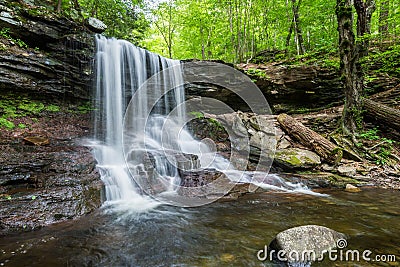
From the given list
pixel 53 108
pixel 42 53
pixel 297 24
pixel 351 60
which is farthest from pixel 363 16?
pixel 53 108

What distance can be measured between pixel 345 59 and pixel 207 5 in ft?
33.0

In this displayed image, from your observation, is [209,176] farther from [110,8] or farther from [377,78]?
[110,8]

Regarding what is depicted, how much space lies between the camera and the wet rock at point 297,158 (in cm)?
625

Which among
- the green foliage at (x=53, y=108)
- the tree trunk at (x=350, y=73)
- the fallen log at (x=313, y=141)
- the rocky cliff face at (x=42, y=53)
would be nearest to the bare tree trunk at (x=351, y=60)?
the tree trunk at (x=350, y=73)

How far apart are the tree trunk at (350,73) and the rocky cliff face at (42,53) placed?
8432 millimetres

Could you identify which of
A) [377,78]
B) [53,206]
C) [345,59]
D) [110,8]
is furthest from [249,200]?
[110,8]

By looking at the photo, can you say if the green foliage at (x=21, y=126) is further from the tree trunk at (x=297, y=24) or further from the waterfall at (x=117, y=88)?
the tree trunk at (x=297, y=24)

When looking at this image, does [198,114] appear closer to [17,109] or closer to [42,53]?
[42,53]

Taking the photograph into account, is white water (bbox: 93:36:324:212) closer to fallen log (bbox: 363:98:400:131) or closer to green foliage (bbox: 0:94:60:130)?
green foliage (bbox: 0:94:60:130)

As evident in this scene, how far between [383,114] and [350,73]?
5.32ft

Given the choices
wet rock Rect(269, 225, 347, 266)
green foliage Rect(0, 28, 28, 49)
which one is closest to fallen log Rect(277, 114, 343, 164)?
wet rock Rect(269, 225, 347, 266)

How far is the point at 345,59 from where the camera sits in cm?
716

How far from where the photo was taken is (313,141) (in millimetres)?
6719

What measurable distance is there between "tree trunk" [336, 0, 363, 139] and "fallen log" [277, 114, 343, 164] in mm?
1069
